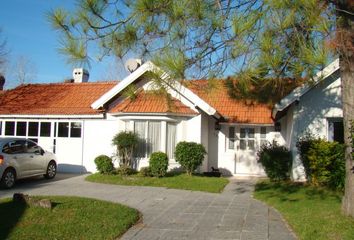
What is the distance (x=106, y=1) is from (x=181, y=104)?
467 inches

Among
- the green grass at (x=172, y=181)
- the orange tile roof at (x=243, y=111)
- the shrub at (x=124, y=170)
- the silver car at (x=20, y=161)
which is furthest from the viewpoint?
the orange tile roof at (x=243, y=111)

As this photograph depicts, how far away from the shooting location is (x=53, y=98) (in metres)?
24.0

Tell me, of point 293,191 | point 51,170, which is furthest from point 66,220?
point 51,170

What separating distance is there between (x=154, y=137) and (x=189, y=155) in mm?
2123

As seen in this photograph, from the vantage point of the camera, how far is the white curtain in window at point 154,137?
19875 mm

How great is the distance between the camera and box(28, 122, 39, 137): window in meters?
22.3

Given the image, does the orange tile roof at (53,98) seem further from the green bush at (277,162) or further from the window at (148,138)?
the green bush at (277,162)

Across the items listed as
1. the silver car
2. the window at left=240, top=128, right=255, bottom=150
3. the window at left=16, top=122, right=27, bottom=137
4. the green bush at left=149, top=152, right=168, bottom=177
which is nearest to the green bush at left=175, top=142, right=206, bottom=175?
the green bush at left=149, top=152, right=168, bottom=177

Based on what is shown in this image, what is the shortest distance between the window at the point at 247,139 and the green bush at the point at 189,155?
2.85 meters

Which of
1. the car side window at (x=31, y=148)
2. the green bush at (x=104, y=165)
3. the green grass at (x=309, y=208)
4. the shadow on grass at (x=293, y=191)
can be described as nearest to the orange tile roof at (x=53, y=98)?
the green bush at (x=104, y=165)

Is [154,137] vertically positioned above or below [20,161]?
above

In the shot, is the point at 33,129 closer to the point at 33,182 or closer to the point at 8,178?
the point at 33,182

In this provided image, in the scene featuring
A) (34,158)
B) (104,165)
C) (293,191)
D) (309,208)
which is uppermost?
(34,158)

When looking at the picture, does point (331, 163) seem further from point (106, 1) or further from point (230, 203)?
point (106, 1)
